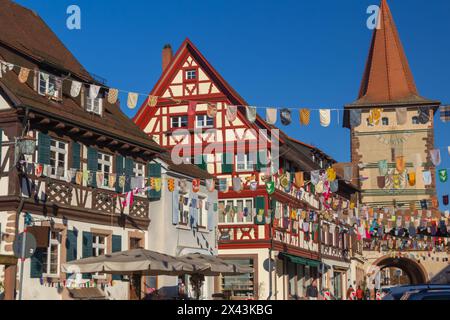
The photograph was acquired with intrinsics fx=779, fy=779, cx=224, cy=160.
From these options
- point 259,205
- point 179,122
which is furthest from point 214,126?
point 259,205

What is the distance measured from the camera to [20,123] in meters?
21.6

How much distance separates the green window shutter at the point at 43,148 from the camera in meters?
22.0

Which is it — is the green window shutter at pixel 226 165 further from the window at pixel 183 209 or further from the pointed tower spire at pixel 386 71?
the pointed tower spire at pixel 386 71

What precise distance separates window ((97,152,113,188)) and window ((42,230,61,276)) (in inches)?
119

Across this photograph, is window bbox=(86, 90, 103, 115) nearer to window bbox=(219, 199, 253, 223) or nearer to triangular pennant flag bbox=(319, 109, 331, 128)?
triangular pennant flag bbox=(319, 109, 331, 128)

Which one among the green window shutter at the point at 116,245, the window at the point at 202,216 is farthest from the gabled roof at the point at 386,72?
the green window shutter at the point at 116,245

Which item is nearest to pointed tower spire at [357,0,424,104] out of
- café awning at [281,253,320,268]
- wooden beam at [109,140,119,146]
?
café awning at [281,253,320,268]

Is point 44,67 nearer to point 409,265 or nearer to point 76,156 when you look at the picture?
point 76,156

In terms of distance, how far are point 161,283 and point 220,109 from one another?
13.5m

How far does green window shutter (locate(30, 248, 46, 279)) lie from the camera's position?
2111 cm
